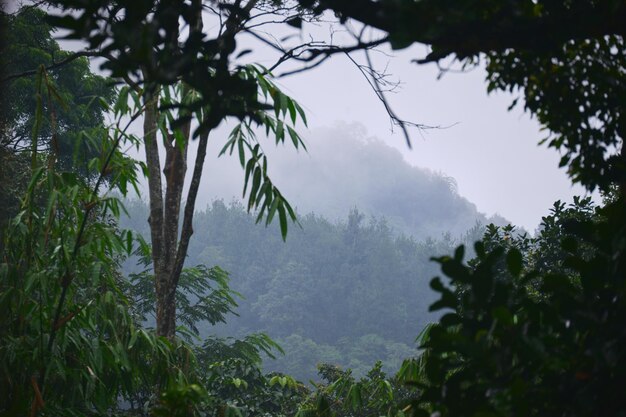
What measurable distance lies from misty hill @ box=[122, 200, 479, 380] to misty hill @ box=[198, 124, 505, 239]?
32.6 meters

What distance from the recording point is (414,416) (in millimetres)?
1188

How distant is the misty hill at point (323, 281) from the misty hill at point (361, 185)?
107 ft

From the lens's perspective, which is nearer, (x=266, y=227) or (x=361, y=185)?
(x=266, y=227)

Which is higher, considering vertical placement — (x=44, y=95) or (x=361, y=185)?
(x=361, y=185)

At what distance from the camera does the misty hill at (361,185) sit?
95.1m

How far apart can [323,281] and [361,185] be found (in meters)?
46.9

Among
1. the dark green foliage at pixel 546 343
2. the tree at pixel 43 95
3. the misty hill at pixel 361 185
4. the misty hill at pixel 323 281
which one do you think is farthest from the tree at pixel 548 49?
the misty hill at pixel 361 185

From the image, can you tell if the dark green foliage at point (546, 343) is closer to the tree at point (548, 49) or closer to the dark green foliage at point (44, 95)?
the tree at point (548, 49)

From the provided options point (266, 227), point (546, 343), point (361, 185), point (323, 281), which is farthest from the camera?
point (361, 185)

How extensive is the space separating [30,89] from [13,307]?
1050cm

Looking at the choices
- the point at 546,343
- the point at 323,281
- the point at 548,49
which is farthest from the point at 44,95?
the point at 323,281

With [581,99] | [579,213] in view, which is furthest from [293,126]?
[579,213]

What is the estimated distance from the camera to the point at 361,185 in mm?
104000

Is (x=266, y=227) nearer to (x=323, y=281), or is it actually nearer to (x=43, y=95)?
(x=43, y=95)
